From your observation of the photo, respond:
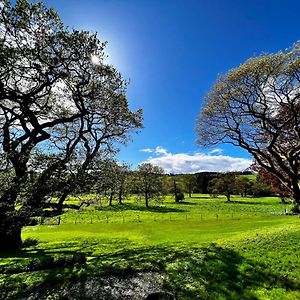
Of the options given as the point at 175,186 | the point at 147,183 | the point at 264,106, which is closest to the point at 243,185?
the point at 175,186

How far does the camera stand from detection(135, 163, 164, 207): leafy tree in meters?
89.1

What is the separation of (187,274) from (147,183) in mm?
74410

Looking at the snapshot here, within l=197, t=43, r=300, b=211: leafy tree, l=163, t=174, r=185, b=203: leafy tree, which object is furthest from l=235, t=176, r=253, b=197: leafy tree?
l=197, t=43, r=300, b=211: leafy tree

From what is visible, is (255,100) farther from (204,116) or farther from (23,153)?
(23,153)

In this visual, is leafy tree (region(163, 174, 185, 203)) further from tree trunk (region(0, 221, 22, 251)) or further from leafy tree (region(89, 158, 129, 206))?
leafy tree (region(89, 158, 129, 206))

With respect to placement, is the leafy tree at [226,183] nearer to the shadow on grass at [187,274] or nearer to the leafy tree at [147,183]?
the leafy tree at [147,183]

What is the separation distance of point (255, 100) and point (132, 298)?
14447mm

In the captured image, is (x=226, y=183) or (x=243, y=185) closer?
(x=226, y=183)

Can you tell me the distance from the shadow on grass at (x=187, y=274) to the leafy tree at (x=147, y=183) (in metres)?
67.6

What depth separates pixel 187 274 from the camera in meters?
16.0

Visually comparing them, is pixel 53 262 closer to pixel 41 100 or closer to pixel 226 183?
pixel 41 100

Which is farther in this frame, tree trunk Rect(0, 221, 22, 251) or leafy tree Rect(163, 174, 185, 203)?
leafy tree Rect(163, 174, 185, 203)

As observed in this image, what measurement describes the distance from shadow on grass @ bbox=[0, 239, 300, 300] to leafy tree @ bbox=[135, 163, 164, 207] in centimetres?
6759

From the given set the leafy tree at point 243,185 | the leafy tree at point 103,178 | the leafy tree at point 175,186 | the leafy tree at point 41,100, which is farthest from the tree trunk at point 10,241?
the leafy tree at point 243,185
